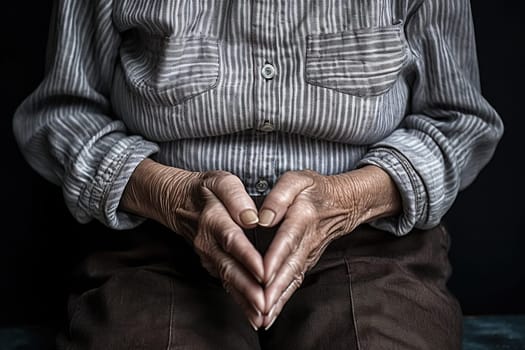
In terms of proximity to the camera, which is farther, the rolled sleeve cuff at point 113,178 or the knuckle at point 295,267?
the rolled sleeve cuff at point 113,178

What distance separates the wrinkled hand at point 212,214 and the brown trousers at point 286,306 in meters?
0.09

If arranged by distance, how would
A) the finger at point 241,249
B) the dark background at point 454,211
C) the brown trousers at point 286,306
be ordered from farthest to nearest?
the dark background at point 454,211, the brown trousers at point 286,306, the finger at point 241,249

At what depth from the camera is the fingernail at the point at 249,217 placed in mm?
916

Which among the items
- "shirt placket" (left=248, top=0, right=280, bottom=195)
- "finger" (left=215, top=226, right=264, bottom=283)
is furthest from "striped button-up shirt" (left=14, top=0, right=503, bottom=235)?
"finger" (left=215, top=226, right=264, bottom=283)

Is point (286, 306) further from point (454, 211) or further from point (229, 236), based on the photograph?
point (454, 211)

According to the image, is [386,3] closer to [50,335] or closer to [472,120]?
[472,120]

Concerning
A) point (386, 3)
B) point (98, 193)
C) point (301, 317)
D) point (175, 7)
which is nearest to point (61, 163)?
point (98, 193)

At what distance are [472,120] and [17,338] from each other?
0.85 metres

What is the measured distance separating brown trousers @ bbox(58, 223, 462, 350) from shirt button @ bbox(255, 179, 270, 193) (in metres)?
0.06

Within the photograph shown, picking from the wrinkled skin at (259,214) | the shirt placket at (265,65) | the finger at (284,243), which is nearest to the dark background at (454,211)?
the wrinkled skin at (259,214)

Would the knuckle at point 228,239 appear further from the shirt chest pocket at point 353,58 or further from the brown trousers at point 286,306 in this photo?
the shirt chest pocket at point 353,58

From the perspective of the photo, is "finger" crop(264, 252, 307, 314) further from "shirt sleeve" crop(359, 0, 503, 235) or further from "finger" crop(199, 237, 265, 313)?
"shirt sleeve" crop(359, 0, 503, 235)

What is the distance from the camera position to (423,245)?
1.20 m

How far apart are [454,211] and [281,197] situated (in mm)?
772
